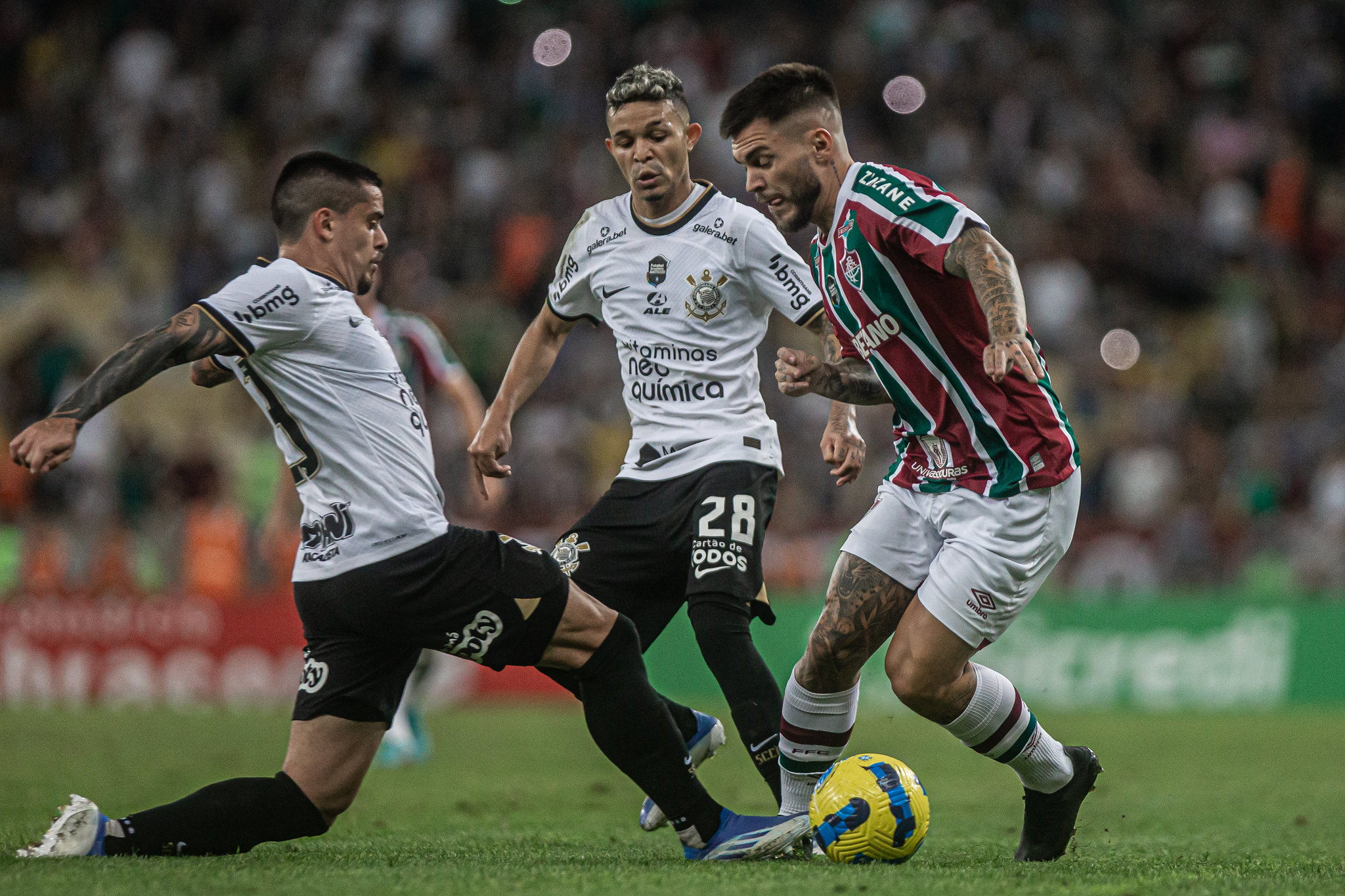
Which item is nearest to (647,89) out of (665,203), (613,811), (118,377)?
(665,203)

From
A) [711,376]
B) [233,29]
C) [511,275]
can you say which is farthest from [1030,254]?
[711,376]

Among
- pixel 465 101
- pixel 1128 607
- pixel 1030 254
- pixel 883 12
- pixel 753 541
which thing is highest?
pixel 883 12

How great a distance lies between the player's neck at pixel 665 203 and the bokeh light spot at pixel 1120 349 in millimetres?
11431

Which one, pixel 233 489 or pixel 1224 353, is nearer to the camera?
pixel 233 489

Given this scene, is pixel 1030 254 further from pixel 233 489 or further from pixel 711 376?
pixel 711 376

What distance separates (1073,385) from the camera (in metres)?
16.3

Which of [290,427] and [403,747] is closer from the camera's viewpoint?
[290,427]

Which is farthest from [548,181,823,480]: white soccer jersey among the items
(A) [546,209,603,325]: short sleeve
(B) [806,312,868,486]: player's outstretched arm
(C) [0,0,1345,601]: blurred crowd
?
(C) [0,0,1345,601]: blurred crowd

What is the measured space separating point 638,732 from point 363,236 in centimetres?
186

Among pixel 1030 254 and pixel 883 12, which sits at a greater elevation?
pixel 883 12

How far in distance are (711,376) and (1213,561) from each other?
31.4 feet

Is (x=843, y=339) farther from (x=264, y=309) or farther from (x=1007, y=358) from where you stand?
(x=264, y=309)

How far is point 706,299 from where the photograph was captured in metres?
6.04

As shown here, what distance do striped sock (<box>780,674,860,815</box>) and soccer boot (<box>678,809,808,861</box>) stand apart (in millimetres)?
323
